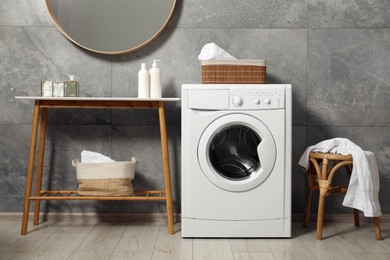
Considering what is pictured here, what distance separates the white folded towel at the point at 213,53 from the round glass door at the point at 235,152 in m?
0.41

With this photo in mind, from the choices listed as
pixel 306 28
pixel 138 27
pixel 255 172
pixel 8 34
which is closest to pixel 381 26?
pixel 306 28

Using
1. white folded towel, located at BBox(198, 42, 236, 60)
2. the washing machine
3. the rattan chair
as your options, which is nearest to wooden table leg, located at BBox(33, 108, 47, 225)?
the washing machine

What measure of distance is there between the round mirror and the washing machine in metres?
0.62

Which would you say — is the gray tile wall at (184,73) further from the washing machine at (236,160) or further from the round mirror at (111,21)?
the washing machine at (236,160)

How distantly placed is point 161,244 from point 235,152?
60cm

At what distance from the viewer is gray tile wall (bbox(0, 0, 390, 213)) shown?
10.8 ft

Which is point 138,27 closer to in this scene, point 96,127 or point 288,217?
point 96,127

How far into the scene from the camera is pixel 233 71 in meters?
2.93

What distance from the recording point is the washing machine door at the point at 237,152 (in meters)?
2.84

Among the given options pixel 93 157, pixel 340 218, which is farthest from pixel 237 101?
pixel 340 218

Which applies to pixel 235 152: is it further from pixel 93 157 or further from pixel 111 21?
pixel 111 21

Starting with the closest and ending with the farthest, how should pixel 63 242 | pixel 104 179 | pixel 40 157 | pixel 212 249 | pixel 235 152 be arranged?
1. pixel 212 249
2. pixel 63 242
3. pixel 235 152
4. pixel 104 179
5. pixel 40 157

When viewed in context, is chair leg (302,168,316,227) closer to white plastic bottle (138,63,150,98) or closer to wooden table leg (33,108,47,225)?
white plastic bottle (138,63,150,98)

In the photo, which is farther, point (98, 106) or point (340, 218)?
point (340, 218)
